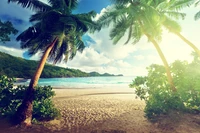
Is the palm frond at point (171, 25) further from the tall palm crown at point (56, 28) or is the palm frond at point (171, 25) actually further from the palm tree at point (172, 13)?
the tall palm crown at point (56, 28)

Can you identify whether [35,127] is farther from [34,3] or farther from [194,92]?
[194,92]

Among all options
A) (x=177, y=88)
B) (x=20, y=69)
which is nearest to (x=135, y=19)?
(x=177, y=88)

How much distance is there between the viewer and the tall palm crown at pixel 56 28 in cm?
768

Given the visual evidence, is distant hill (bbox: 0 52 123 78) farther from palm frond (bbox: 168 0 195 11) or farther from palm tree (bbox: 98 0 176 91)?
palm frond (bbox: 168 0 195 11)

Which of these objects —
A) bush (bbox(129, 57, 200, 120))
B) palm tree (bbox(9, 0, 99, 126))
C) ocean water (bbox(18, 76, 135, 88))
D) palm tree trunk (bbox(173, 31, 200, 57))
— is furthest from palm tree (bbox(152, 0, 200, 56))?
ocean water (bbox(18, 76, 135, 88))

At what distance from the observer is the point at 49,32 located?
301 inches

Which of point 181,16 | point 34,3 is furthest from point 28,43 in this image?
point 181,16

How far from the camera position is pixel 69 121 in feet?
27.0

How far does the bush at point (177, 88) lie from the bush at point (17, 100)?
570 cm

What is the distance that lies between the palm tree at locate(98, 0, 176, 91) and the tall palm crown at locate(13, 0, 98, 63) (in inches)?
59.3

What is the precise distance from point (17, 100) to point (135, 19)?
30.2ft

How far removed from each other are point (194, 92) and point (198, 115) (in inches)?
60.6

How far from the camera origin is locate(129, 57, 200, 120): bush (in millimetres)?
8148

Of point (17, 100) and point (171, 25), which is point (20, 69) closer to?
point (17, 100)
